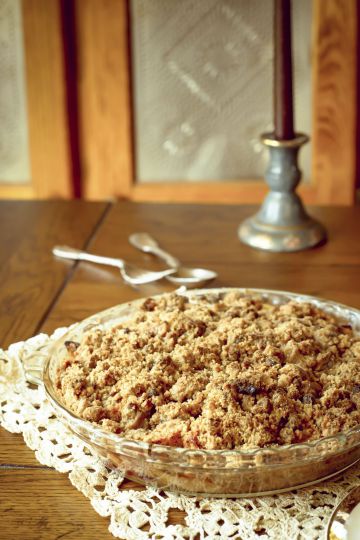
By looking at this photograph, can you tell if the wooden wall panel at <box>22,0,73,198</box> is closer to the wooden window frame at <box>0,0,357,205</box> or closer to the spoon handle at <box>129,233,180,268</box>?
the wooden window frame at <box>0,0,357,205</box>

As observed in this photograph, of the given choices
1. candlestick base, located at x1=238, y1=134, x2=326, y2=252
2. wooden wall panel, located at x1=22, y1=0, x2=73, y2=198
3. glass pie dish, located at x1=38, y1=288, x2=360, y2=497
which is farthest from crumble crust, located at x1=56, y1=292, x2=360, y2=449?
wooden wall panel, located at x1=22, y1=0, x2=73, y2=198

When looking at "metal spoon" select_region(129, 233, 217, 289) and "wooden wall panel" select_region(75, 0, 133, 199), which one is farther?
"wooden wall panel" select_region(75, 0, 133, 199)

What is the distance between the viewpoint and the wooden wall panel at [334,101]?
1985 mm

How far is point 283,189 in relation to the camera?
4.35 feet

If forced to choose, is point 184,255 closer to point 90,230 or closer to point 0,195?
point 90,230

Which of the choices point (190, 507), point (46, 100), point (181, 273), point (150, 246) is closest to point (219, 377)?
point (190, 507)

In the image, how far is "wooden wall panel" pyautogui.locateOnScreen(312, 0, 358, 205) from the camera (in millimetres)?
1985

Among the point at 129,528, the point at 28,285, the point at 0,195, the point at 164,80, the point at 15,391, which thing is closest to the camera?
the point at 129,528

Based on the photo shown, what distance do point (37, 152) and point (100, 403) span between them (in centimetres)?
155

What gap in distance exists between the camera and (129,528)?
681mm

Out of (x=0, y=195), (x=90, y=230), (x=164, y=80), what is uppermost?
(x=164, y=80)

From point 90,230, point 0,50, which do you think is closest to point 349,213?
point 90,230

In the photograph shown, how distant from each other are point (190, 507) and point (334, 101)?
154cm

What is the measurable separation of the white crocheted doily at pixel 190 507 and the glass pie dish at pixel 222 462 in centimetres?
1
